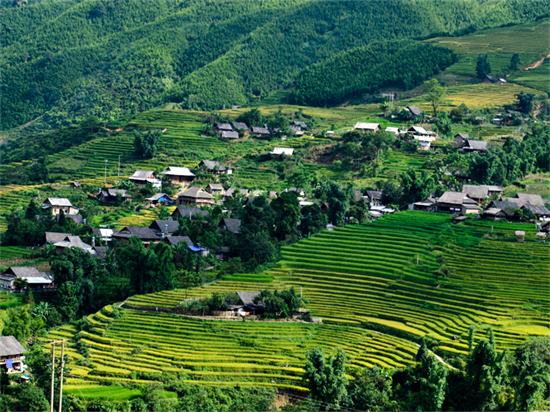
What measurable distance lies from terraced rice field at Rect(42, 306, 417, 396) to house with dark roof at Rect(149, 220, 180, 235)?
17314 mm

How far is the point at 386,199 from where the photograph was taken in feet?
251

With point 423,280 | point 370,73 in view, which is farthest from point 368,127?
point 423,280

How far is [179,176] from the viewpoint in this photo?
8675 centimetres

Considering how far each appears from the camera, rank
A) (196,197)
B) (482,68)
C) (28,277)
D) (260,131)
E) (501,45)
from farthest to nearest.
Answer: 1. (501,45)
2. (482,68)
3. (260,131)
4. (196,197)
5. (28,277)

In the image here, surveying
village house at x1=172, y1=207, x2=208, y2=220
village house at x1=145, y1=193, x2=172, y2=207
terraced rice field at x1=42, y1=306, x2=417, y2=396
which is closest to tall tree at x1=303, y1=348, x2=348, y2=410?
terraced rice field at x1=42, y1=306, x2=417, y2=396

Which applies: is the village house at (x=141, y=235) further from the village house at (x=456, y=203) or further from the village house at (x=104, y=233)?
the village house at (x=456, y=203)

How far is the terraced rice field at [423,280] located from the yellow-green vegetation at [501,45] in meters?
64.2

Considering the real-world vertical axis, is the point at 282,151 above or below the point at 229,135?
below

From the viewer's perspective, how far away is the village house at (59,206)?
76.4m

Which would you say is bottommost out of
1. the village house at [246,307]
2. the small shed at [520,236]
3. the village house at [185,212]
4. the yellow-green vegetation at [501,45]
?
the village house at [246,307]

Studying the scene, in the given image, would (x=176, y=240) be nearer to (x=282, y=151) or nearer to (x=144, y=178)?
(x=144, y=178)

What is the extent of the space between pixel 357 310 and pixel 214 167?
4122 centimetres

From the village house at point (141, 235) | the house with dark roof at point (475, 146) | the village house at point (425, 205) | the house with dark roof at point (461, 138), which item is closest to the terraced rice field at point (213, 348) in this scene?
the village house at point (141, 235)

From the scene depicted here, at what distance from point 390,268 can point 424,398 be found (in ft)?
65.1
